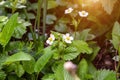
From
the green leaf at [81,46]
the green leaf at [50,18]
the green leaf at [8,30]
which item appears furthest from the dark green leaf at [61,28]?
the green leaf at [8,30]

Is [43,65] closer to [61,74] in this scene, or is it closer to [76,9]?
[61,74]

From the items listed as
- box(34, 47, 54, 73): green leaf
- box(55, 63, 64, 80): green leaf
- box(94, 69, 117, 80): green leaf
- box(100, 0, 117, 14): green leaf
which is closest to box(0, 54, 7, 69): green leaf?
box(34, 47, 54, 73): green leaf

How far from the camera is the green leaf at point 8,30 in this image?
4.94 ft

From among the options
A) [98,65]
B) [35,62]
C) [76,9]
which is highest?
[76,9]

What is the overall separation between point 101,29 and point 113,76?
1.95 feet

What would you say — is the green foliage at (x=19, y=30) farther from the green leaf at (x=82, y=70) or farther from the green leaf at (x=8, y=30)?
the green leaf at (x=82, y=70)

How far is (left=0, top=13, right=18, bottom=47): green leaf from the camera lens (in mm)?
1506

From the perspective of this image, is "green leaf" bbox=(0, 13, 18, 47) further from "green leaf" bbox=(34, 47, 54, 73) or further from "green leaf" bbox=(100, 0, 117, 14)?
"green leaf" bbox=(100, 0, 117, 14)

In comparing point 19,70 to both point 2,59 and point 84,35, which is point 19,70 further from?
point 84,35

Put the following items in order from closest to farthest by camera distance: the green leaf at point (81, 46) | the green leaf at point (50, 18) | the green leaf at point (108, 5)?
1. the green leaf at point (81, 46)
2. the green leaf at point (108, 5)
3. the green leaf at point (50, 18)

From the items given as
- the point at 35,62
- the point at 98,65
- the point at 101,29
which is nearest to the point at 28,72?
the point at 35,62

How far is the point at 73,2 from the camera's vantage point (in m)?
2.08

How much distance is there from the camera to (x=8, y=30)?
5.04ft

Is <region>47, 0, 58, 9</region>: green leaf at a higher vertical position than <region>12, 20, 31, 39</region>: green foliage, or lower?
higher
